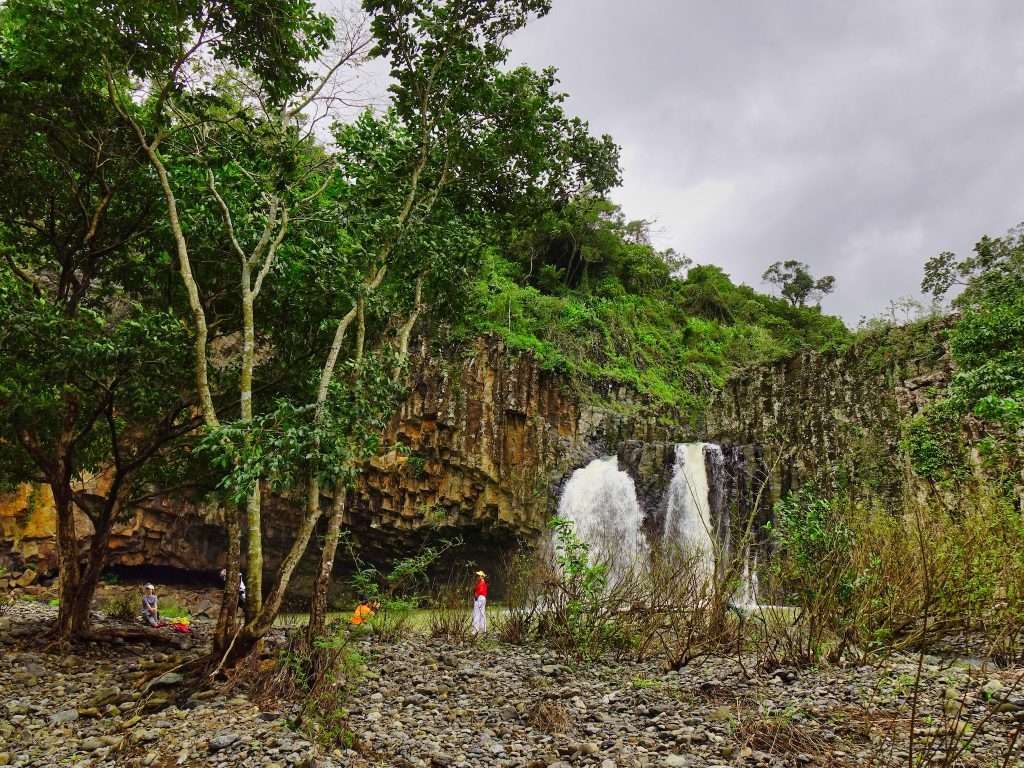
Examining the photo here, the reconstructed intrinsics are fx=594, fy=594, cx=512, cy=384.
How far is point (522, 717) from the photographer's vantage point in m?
6.16

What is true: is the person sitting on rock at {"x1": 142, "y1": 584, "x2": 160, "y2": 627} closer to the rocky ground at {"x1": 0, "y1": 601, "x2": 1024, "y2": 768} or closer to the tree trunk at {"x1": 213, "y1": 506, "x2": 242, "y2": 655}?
the rocky ground at {"x1": 0, "y1": 601, "x2": 1024, "y2": 768}

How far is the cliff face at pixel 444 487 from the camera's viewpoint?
19500 millimetres

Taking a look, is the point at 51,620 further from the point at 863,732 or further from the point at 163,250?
the point at 863,732

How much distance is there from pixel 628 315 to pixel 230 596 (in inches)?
1190

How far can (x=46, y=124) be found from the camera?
7273 millimetres

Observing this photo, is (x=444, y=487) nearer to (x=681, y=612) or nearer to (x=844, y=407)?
(x=681, y=612)

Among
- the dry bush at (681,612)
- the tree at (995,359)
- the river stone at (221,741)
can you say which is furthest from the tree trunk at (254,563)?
the tree at (995,359)

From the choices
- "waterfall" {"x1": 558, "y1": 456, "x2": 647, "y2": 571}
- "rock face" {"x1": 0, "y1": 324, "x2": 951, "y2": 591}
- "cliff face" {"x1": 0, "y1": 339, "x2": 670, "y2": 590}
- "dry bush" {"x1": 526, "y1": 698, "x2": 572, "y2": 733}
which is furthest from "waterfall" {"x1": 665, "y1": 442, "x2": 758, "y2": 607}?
"dry bush" {"x1": 526, "y1": 698, "x2": 572, "y2": 733}

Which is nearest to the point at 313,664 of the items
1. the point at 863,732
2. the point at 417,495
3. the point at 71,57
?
the point at 863,732

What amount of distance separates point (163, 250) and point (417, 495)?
1329 centimetres

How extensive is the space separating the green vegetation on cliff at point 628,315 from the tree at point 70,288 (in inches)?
600

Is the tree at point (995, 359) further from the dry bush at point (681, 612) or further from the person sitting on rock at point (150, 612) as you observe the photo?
the person sitting on rock at point (150, 612)

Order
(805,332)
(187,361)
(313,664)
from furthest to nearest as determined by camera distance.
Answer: (805,332) → (187,361) → (313,664)

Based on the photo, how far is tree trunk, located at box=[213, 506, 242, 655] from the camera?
6.14 m
